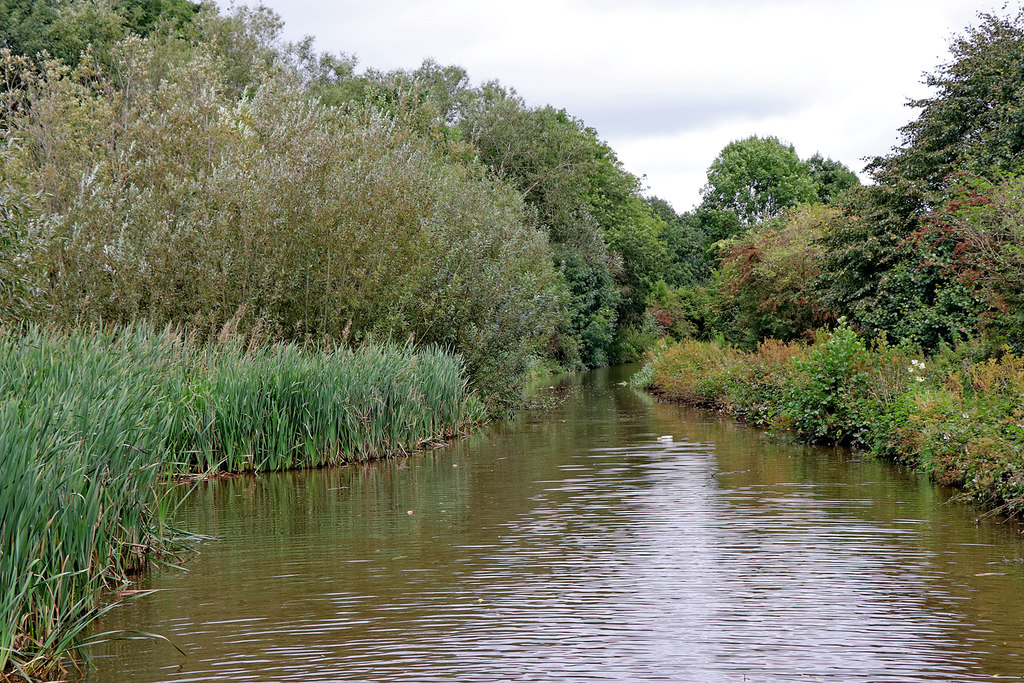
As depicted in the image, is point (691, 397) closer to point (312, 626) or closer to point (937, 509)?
point (937, 509)

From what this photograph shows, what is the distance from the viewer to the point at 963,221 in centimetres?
1495

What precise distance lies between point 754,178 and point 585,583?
60.0 metres

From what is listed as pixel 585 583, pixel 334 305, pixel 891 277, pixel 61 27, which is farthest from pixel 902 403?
pixel 61 27

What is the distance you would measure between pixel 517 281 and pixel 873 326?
7348 mm

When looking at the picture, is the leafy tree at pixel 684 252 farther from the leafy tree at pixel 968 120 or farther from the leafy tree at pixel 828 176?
the leafy tree at pixel 968 120

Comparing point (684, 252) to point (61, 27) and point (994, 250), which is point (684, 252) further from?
point (994, 250)

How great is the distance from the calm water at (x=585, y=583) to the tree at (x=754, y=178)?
171ft

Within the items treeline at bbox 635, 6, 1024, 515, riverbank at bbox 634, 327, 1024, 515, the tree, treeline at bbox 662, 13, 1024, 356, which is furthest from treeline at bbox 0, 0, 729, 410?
the tree

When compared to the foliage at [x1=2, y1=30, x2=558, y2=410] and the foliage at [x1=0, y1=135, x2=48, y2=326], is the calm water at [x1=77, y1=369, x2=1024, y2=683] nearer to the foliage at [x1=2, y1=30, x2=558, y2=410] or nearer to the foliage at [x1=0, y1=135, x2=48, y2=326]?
the foliage at [x1=0, y1=135, x2=48, y2=326]

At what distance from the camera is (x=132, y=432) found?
24.2ft

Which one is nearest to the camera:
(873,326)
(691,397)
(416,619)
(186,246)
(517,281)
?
(416,619)

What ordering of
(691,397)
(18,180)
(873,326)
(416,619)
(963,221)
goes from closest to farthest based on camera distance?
(416,619) < (18,180) < (963,221) < (873,326) < (691,397)

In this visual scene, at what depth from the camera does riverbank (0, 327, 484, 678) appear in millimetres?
5289

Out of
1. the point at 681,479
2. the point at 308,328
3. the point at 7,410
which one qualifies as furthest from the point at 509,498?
the point at 308,328
